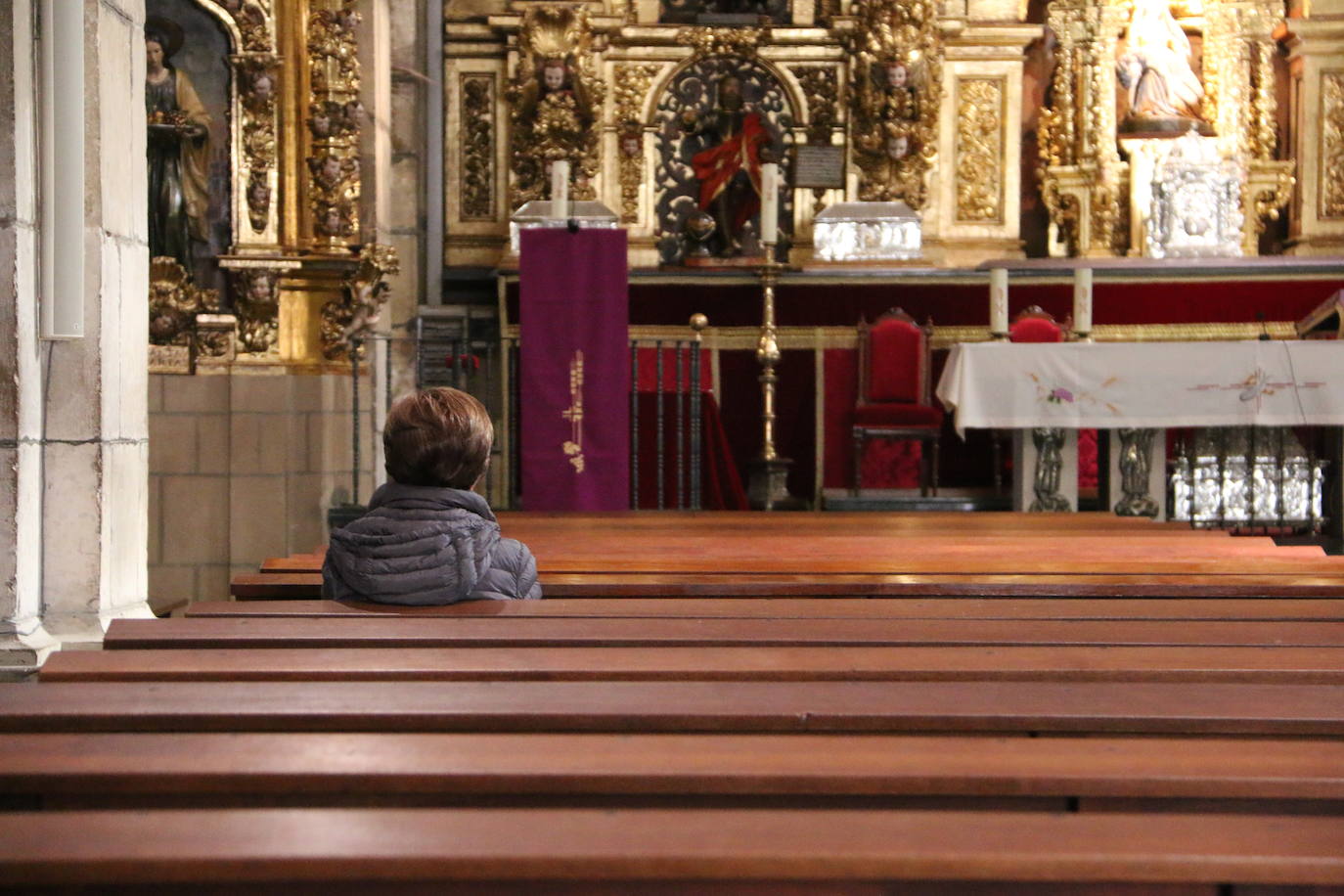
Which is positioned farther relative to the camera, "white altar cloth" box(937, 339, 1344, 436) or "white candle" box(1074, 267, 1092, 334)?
"white candle" box(1074, 267, 1092, 334)

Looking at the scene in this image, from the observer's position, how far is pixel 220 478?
7.25 meters

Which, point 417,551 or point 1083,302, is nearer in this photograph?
point 417,551

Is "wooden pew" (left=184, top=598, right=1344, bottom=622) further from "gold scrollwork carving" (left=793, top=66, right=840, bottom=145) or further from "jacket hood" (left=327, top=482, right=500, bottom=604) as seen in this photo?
"gold scrollwork carving" (left=793, top=66, right=840, bottom=145)

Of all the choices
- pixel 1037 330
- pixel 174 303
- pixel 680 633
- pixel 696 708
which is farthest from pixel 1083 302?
pixel 696 708

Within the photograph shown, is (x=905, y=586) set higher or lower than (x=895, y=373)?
lower

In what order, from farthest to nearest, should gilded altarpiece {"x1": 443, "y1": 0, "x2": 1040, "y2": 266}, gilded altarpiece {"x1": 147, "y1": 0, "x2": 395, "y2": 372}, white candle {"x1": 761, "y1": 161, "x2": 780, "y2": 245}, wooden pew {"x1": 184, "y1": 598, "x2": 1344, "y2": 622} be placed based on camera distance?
gilded altarpiece {"x1": 443, "y1": 0, "x2": 1040, "y2": 266}, white candle {"x1": 761, "y1": 161, "x2": 780, "y2": 245}, gilded altarpiece {"x1": 147, "y1": 0, "x2": 395, "y2": 372}, wooden pew {"x1": 184, "y1": 598, "x2": 1344, "y2": 622}

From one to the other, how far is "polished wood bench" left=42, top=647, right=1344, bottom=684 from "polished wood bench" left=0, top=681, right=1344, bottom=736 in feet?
0.30

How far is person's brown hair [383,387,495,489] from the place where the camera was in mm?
2953

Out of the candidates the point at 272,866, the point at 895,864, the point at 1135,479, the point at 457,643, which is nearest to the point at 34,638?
the point at 457,643

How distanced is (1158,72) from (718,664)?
8.49 meters

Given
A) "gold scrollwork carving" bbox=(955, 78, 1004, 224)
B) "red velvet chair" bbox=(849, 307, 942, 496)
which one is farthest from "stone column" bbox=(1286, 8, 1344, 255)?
"red velvet chair" bbox=(849, 307, 942, 496)

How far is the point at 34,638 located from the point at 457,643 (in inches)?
54.0

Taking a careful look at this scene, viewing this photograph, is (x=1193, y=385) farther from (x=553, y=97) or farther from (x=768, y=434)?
(x=553, y=97)

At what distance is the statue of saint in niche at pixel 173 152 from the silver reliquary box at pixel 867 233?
360 centimetres
